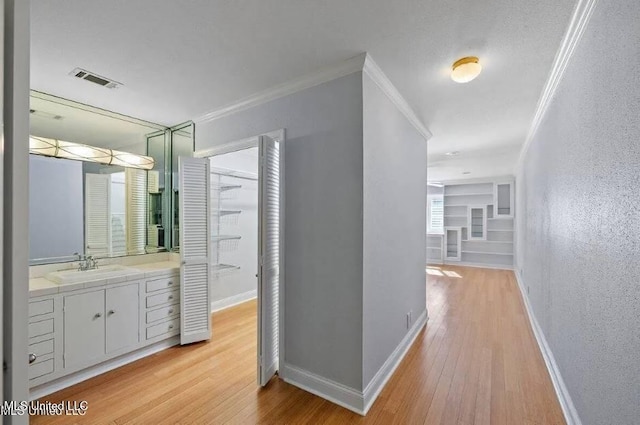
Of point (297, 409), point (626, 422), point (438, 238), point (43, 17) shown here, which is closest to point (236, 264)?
point (297, 409)

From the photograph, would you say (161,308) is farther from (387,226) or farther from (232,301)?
(387,226)

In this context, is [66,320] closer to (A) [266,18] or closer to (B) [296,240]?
(B) [296,240]

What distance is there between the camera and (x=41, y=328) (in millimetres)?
2051

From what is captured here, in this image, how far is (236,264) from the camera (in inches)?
176

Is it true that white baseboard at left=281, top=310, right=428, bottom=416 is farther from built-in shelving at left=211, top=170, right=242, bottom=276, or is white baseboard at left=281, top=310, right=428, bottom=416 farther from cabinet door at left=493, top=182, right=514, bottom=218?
cabinet door at left=493, top=182, right=514, bottom=218

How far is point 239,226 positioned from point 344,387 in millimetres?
3144

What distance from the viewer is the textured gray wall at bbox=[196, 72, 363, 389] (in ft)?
6.43

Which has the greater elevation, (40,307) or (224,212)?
(224,212)

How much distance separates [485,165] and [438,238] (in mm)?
3001

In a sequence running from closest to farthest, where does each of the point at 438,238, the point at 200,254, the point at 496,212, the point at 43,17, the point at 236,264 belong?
the point at 43,17, the point at 200,254, the point at 236,264, the point at 496,212, the point at 438,238

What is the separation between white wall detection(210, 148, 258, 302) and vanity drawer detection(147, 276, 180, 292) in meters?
1.12

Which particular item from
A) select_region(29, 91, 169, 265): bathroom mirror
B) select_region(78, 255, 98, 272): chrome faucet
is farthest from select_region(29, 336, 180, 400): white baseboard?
select_region(29, 91, 169, 265): bathroom mirror

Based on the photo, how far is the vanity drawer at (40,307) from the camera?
79.7 inches

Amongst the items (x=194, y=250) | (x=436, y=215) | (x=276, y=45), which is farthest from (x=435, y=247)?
(x=276, y=45)
